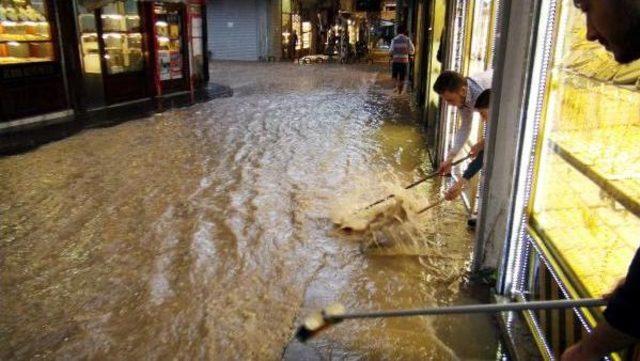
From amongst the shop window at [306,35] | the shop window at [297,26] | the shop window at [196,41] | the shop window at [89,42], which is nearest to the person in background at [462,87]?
the shop window at [89,42]

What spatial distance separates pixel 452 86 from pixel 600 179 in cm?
260

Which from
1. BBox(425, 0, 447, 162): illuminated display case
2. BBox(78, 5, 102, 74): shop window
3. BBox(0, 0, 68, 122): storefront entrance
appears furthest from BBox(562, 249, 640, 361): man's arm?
BBox(78, 5, 102, 74): shop window

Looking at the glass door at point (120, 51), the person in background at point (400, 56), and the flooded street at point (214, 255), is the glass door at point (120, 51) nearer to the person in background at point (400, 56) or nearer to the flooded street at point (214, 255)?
the flooded street at point (214, 255)

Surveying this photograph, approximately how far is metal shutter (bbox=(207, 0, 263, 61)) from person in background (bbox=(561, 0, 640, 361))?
30.2 meters

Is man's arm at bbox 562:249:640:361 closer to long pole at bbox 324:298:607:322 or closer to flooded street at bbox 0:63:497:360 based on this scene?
long pole at bbox 324:298:607:322

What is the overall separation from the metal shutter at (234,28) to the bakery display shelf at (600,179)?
94.8ft

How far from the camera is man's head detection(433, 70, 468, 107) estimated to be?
208 inches

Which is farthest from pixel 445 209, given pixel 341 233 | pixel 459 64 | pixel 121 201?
pixel 121 201

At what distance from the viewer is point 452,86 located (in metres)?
5.27

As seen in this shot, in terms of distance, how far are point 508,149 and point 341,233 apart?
231 centimetres

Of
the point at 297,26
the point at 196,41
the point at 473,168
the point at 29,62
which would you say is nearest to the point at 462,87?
the point at 473,168

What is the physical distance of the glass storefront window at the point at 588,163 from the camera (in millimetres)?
2787

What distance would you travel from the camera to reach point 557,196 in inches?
141

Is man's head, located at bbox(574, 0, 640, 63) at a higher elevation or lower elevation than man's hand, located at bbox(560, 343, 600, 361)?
higher
